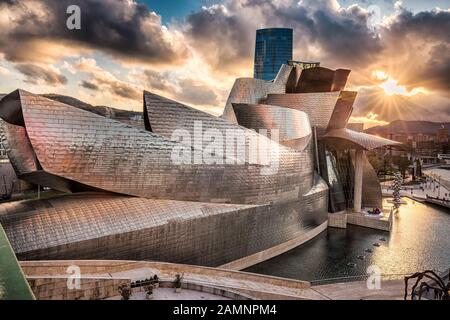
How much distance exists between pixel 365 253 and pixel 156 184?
15216 mm

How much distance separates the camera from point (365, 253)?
75.6ft

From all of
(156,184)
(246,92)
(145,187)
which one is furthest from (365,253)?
(246,92)

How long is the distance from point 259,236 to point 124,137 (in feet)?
33.0

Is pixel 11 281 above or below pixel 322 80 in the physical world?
below

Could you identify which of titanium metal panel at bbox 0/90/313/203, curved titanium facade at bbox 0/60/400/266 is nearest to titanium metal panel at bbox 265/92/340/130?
curved titanium facade at bbox 0/60/400/266

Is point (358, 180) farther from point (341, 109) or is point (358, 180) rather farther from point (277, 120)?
point (277, 120)

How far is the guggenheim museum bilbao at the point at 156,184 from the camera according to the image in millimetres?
13828

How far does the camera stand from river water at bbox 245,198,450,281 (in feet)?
64.1

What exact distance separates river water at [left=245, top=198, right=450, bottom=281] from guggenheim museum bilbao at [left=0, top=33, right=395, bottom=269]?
1367 millimetres

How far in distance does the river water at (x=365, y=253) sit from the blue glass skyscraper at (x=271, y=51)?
104 metres

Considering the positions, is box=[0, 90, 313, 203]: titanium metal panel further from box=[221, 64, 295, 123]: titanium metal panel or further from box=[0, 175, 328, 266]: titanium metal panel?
box=[221, 64, 295, 123]: titanium metal panel

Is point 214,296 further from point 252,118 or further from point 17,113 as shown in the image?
point 252,118

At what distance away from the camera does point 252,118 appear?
24531 mm

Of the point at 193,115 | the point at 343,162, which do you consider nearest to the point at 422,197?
the point at 343,162
